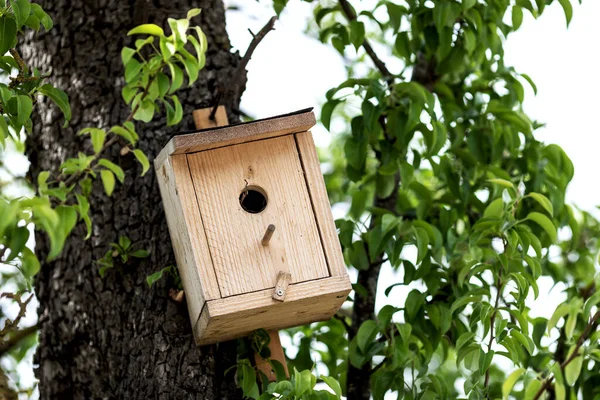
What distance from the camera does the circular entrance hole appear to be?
7.03 ft

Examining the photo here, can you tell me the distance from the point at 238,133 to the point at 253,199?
8.4 inches

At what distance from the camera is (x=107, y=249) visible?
2.38m

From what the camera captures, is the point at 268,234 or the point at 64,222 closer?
the point at 64,222

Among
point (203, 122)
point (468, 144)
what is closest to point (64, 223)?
point (203, 122)

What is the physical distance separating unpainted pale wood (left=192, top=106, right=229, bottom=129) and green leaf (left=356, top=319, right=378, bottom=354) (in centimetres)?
62

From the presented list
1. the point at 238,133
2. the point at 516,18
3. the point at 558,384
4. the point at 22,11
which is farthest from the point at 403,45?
the point at 558,384

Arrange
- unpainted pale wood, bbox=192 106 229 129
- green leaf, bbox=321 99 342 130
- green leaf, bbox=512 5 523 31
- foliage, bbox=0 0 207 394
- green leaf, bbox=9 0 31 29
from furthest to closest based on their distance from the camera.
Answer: green leaf, bbox=512 5 523 31
green leaf, bbox=321 99 342 130
unpainted pale wood, bbox=192 106 229 129
green leaf, bbox=9 0 31 29
foliage, bbox=0 0 207 394

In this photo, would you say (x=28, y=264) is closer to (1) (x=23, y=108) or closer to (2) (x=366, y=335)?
(1) (x=23, y=108)

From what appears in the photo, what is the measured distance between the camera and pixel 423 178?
420cm

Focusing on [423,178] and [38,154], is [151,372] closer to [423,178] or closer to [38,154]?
[38,154]

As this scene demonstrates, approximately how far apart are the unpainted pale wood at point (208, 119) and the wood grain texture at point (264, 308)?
0.51 m

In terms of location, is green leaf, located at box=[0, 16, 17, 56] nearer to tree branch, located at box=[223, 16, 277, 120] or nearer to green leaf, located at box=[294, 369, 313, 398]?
tree branch, located at box=[223, 16, 277, 120]

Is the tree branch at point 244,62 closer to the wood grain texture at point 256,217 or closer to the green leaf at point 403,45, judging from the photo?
the wood grain texture at point 256,217

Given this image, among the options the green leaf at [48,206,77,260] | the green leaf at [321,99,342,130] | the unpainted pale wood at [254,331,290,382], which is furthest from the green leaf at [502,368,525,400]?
the green leaf at [321,99,342,130]
